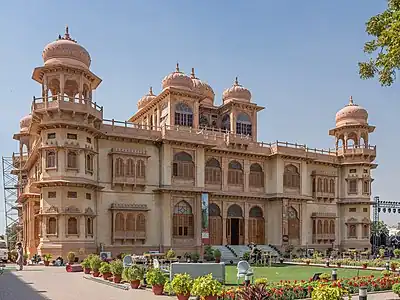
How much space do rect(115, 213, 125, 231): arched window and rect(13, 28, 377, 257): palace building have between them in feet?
0.22

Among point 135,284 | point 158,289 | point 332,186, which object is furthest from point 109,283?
point 332,186

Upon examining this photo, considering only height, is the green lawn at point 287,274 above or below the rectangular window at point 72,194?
below

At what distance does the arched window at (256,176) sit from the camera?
130 ft

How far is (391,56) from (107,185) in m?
24.4

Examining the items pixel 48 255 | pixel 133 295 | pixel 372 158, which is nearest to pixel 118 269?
pixel 133 295

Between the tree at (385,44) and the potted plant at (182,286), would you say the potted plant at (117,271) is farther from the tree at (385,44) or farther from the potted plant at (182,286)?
the tree at (385,44)

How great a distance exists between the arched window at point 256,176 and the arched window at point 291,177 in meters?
1.95

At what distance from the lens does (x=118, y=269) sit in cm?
1806

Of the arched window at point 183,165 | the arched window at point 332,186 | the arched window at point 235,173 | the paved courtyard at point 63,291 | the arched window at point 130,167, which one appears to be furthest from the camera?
the arched window at point 332,186

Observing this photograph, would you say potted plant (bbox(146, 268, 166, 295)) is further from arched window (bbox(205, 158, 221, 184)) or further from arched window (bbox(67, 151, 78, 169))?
arched window (bbox(205, 158, 221, 184))

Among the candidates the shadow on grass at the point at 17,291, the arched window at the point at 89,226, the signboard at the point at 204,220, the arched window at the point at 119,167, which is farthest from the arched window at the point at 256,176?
the shadow on grass at the point at 17,291

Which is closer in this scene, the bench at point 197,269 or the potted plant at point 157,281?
the potted plant at point 157,281

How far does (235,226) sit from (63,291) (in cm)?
2404

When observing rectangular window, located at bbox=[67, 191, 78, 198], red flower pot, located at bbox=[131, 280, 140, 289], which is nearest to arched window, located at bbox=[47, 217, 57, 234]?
rectangular window, located at bbox=[67, 191, 78, 198]
